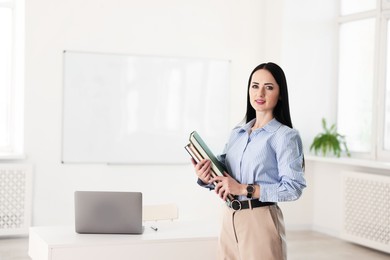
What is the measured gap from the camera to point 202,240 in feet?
10.6

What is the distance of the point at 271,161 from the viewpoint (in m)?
2.29

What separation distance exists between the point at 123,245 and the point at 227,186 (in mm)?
1019

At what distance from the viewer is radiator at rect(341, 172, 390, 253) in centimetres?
557

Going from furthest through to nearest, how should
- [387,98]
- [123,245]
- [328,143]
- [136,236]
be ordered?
[328,143] < [387,98] < [136,236] < [123,245]

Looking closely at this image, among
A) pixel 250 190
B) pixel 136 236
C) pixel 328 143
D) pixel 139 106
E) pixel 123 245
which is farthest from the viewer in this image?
pixel 328 143

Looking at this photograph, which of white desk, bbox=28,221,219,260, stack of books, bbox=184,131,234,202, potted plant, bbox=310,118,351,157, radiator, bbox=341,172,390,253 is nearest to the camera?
stack of books, bbox=184,131,234,202

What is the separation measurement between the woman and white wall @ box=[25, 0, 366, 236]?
388cm

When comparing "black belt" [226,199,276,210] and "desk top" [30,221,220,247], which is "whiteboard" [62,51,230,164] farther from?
"black belt" [226,199,276,210]

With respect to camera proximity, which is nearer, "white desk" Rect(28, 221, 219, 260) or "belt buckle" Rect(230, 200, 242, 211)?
"belt buckle" Rect(230, 200, 242, 211)

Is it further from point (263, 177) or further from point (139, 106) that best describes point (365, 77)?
point (263, 177)

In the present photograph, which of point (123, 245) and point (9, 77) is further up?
point (9, 77)

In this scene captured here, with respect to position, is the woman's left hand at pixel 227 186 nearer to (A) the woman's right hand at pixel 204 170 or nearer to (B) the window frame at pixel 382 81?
(A) the woman's right hand at pixel 204 170

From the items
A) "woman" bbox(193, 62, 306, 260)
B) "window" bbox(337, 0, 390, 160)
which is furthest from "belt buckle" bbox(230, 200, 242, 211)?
"window" bbox(337, 0, 390, 160)

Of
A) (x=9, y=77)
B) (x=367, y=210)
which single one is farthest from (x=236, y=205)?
(x=9, y=77)
